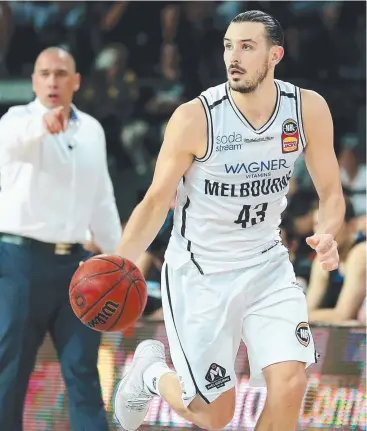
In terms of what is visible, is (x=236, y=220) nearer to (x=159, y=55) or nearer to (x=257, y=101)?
(x=257, y=101)

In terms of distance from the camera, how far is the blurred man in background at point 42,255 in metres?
5.22

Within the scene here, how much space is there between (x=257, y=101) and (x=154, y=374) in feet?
5.20

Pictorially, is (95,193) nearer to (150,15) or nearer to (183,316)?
(183,316)

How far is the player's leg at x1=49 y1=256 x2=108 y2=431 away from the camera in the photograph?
5.22 metres

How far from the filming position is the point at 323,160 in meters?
4.70

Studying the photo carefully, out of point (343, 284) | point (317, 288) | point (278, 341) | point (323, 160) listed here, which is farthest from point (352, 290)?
point (278, 341)

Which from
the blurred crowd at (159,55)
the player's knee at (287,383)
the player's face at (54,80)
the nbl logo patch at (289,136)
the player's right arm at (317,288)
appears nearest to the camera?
the player's knee at (287,383)

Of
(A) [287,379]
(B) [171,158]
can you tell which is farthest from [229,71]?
(A) [287,379]

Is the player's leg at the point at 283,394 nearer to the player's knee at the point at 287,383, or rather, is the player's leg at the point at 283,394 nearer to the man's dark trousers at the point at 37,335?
the player's knee at the point at 287,383

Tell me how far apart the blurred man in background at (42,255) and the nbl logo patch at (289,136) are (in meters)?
1.26

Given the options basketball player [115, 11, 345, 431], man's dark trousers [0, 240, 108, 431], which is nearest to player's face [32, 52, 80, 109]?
man's dark trousers [0, 240, 108, 431]

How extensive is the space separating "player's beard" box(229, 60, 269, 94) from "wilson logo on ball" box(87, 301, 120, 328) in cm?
116

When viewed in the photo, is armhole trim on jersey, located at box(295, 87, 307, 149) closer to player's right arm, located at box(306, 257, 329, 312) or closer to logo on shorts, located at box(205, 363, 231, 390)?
logo on shorts, located at box(205, 363, 231, 390)

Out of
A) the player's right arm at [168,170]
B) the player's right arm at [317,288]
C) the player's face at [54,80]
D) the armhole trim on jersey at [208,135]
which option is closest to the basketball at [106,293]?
the player's right arm at [168,170]
